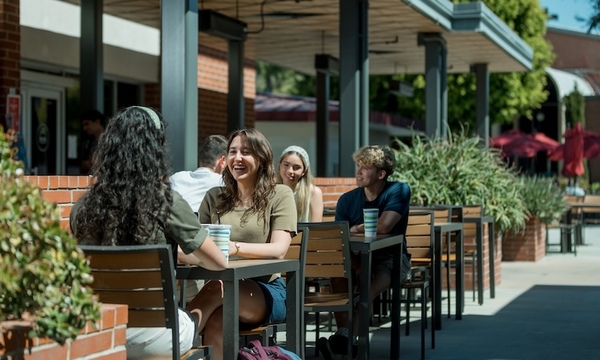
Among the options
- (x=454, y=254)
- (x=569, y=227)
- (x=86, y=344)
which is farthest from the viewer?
(x=569, y=227)

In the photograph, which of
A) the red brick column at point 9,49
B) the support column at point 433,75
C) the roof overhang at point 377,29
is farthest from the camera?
the support column at point 433,75

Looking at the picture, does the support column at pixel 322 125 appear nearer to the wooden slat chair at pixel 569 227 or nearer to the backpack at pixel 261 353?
the wooden slat chair at pixel 569 227

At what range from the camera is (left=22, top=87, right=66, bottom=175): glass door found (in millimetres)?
14398

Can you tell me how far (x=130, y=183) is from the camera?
4.95 metres

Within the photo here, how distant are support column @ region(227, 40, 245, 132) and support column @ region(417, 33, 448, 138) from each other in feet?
8.49

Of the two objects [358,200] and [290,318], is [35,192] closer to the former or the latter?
[290,318]

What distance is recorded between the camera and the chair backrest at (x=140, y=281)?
189 inches

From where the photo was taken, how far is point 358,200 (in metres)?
8.93

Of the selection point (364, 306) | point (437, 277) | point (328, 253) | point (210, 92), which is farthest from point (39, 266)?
point (210, 92)

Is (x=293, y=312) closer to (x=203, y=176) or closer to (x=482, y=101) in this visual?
(x=203, y=176)

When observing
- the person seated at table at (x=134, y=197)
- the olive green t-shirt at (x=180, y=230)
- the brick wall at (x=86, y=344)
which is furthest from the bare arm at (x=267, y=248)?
the brick wall at (x=86, y=344)

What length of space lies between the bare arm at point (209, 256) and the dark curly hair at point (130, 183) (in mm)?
240

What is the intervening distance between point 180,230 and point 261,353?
0.86m

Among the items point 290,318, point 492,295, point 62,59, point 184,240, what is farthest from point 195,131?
point 62,59
